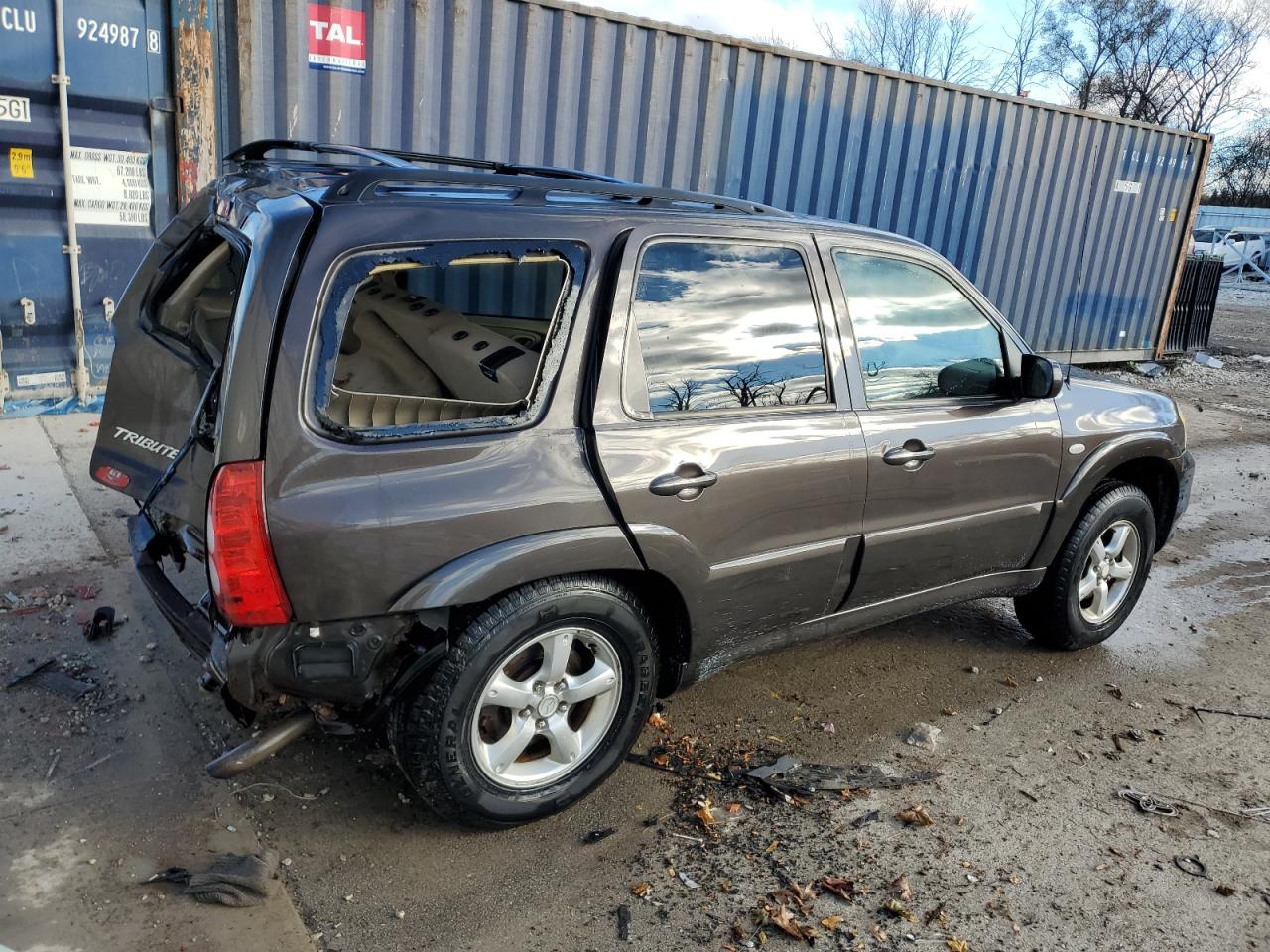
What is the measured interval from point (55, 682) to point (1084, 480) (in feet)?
13.1

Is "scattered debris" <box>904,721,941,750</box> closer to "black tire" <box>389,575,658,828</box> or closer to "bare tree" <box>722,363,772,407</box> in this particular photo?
"black tire" <box>389,575,658,828</box>

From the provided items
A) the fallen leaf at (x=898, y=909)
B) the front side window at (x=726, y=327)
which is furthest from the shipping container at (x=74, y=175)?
the fallen leaf at (x=898, y=909)

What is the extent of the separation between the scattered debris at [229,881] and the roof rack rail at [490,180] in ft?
5.82

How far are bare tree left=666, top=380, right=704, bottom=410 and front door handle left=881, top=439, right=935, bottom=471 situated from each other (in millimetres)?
777

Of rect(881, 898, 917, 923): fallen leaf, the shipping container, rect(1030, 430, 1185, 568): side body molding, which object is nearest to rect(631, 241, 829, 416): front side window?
Answer: rect(1030, 430, 1185, 568): side body molding

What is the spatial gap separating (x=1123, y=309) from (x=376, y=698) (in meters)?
12.2

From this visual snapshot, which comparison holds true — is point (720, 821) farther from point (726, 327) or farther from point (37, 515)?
Result: point (37, 515)

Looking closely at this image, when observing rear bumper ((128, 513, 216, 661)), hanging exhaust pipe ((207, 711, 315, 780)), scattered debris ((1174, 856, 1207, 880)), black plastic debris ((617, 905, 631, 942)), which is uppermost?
rear bumper ((128, 513, 216, 661))

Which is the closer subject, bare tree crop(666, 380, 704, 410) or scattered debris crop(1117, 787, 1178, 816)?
bare tree crop(666, 380, 704, 410)

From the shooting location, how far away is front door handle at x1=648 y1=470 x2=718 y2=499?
9.55 ft

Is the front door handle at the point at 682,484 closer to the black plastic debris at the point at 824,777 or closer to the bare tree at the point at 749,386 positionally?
the bare tree at the point at 749,386

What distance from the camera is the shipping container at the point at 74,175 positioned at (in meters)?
5.88

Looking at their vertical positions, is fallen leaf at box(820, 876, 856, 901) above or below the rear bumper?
below

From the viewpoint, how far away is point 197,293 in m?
3.33
